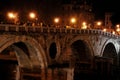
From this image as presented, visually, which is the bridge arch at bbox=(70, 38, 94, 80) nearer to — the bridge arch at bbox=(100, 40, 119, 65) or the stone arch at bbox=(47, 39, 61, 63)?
the stone arch at bbox=(47, 39, 61, 63)

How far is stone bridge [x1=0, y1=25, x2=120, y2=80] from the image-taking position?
1817 inches

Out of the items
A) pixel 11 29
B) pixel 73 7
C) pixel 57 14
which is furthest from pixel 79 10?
pixel 11 29

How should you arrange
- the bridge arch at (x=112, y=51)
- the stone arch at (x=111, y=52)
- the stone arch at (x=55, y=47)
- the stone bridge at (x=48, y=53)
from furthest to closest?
the stone arch at (x=111, y=52), the bridge arch at (x=112, y=51), the stone arch at (x=55, y=47), the stone bridge at (x=48, y=53)

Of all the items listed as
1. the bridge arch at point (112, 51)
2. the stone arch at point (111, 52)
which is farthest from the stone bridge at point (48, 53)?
the stone arch at point (111, 52)

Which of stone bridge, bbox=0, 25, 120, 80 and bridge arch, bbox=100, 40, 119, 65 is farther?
bridge arch, bbox=100, 40, 119, 65

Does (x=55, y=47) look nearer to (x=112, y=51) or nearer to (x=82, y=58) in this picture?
(x=82, y=58)

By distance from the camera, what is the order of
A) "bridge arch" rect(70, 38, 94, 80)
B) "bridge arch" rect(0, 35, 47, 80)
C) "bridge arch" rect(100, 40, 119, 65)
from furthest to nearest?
"bridge arch" rect(100, 40, 119, 65)
"bridge arch" rect(70, 38, 94, 80)
"bridge arch" rect(0, 35, 47, 80)

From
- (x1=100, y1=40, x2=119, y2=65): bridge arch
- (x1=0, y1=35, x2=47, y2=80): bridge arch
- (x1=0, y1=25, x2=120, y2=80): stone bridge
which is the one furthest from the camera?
(x1=100, y1=40, x2=119, y2=65): bridge arch

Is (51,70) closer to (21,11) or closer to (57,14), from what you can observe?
(21,11)

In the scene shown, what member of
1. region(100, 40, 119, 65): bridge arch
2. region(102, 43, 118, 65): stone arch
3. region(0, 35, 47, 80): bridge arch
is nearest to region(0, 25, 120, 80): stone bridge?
region(0, 35, 47, 80): bridge arch

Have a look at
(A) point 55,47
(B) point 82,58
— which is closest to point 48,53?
(A) point 55,47

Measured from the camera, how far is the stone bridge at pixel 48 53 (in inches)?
1817

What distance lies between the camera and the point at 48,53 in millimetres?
51312

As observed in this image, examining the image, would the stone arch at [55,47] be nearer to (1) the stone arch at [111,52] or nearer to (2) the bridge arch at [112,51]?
(2) the bridge arch at [112,51]
